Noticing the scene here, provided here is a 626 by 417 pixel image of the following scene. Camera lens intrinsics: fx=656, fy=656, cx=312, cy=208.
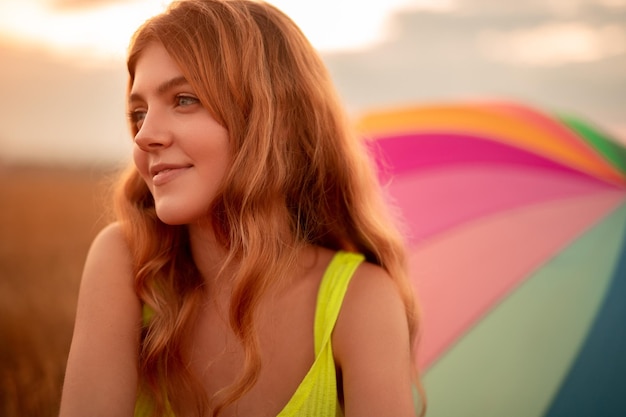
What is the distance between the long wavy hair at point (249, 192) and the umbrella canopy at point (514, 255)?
487mm

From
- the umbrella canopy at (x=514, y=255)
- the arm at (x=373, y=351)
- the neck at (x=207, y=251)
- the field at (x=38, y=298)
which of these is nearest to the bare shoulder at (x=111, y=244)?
the neck at (x=207, y=251)

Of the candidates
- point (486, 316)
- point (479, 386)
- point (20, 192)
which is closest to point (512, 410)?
point (479, 386)

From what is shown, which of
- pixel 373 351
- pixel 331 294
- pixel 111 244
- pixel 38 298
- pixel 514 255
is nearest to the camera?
pixel 373 351

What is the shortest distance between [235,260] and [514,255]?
4.74ft

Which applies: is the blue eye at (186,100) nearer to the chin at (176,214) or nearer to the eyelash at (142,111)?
the eyelash at (142,111)

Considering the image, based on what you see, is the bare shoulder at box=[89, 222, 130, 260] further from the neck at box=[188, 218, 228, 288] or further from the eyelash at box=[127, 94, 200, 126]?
the eyelash at box=[127, 94, 200, 126]

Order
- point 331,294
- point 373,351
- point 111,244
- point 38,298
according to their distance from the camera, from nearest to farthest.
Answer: point 373,351
point 331,294
point 111,244
point 38,298

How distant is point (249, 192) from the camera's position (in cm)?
221

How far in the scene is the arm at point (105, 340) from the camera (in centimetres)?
212

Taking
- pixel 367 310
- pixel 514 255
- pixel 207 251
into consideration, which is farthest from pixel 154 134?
pixel 514 255

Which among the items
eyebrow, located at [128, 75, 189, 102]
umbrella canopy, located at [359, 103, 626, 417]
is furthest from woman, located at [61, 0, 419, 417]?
umbrella canopy, located at [359, 103, 626, 417]

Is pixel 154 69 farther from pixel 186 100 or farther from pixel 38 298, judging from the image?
pixel 38 298

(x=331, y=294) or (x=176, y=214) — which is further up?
(x=176, y=214)

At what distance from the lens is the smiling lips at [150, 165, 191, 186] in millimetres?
2176
